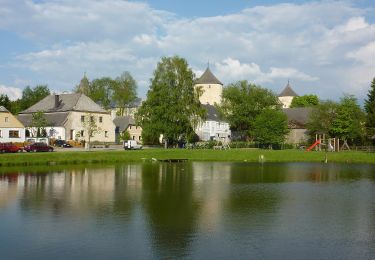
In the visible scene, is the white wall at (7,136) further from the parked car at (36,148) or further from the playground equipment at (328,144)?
the playground equipment at (328,144)

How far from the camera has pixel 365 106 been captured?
77.6 meters

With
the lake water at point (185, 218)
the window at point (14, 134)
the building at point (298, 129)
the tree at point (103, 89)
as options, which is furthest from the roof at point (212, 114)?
the lake water at point (185, 218)

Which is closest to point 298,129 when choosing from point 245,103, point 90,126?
point 245,103

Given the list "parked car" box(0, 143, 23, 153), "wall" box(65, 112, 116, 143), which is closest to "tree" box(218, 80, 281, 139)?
"wall" box(65, 112, 116, 143)

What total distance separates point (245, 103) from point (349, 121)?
2017 centimetres

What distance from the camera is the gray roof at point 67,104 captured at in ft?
275

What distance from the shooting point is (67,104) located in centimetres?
A: 8506

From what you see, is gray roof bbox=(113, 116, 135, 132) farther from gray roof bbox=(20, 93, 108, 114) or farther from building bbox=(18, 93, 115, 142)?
gray roof bbox=(20, 93, 108, 114)

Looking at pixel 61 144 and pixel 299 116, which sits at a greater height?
pixel 299 116

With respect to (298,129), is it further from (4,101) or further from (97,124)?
(4,101)

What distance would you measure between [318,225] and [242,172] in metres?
25.6

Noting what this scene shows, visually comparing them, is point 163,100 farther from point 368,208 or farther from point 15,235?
point 15,235

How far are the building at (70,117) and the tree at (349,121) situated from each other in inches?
1540

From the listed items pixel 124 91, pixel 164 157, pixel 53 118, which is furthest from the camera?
pixel 124 91
